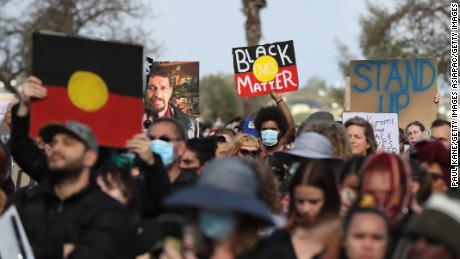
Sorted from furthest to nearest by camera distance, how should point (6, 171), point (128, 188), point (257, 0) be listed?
point (257, 0)
point (6, 171)
point (128, 188)

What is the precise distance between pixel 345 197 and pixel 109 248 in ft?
4.28

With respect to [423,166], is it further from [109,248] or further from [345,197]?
[109,248]

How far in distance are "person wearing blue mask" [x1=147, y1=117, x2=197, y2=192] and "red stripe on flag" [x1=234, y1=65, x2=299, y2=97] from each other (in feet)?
17.1

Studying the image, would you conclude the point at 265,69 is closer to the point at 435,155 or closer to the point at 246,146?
the point at 246,146

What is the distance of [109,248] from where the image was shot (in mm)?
6246

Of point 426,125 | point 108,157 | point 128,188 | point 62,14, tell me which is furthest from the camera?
point 62,14

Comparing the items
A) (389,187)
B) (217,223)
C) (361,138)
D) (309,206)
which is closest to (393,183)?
(389,187)

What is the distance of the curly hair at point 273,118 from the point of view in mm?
10539

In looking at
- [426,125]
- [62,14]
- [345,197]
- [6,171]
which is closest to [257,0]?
[426,125]

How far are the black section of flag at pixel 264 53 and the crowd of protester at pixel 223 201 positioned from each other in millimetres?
4672

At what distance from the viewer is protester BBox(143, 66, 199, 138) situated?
38.0 ft

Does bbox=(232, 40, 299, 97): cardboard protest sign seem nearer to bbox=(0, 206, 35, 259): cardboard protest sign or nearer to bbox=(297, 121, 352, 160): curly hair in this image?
bbox=(297, 121, 352, 160): curly hair

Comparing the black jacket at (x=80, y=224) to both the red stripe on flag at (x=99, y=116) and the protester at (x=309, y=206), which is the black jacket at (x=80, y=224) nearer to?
the red stripe on flag at (x=99, y=116)

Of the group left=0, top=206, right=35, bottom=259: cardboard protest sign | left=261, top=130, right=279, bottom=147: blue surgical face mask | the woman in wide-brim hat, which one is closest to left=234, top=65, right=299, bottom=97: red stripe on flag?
left=261, top=130, right=279, bottom=147: blue surgical face mask
